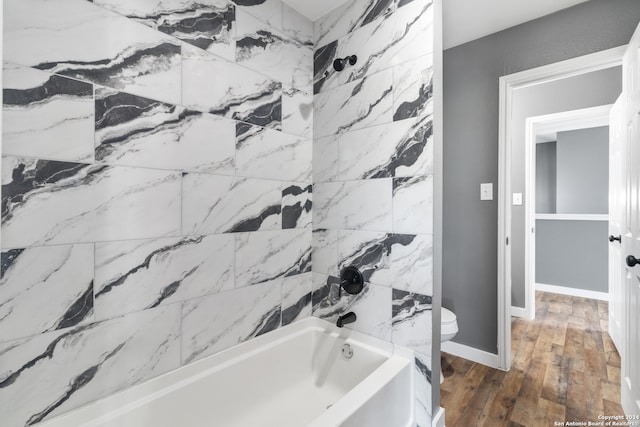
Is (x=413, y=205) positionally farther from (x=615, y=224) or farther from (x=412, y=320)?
(x=615, y=224)

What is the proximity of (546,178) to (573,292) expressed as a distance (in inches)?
81.5

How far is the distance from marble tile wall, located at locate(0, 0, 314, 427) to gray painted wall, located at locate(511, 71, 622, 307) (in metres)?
2.73

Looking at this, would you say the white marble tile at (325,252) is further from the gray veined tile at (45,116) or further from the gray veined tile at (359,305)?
the gray veined tile at (45,116)

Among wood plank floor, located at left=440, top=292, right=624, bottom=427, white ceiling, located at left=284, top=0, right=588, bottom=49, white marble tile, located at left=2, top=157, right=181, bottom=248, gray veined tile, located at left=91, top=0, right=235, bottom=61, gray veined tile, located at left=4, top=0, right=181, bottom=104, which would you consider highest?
white ceiling, located at left=284, top=0, right=588, bottom=49

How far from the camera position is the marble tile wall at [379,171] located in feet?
4.75

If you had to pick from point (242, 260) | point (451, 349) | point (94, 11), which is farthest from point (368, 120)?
point (451, 349)

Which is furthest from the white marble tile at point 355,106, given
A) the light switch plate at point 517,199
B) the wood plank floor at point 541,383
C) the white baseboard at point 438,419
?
the light switch plate at point 517,199

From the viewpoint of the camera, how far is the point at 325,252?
185cm

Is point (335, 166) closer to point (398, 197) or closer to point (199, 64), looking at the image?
point (398, 197)

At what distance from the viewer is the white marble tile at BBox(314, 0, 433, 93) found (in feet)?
4.77

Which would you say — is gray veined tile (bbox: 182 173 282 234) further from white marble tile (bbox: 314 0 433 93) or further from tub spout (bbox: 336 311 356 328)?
white marble tile (bbox: 314 0 433 93)

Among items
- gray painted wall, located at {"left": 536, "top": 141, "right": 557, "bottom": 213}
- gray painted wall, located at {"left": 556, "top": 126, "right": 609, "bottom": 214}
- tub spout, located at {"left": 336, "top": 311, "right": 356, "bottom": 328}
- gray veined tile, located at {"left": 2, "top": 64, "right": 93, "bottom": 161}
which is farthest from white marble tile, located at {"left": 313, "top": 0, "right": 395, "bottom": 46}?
gray painted wall, located at {"left": 536, "top": 141, "right": 557, "bottom": 213}

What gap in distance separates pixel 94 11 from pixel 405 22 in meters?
1.37

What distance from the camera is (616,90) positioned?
2.81 m
